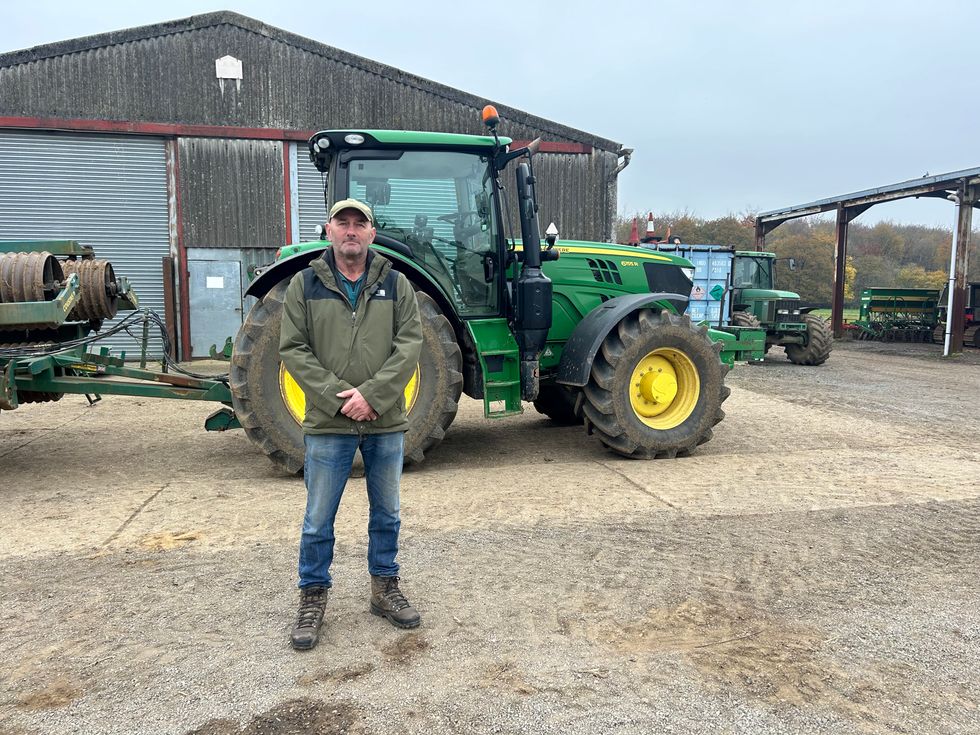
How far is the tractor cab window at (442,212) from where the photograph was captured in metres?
5.54

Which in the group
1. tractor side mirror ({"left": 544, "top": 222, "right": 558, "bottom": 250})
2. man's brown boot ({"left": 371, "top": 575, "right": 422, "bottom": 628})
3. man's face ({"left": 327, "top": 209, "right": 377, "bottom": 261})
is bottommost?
man's brown boot ({"left": 371, "top": 575, "right": 422, "bottom": 628})

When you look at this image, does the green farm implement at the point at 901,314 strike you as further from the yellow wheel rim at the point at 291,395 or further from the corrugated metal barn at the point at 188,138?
the yellow wheel rim at the point at 291,395

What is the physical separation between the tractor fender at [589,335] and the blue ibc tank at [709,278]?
949 cm

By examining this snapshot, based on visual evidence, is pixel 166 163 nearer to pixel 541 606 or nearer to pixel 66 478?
pixel 66 478

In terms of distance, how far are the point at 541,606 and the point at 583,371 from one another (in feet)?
9.04

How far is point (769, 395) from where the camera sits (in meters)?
9.91

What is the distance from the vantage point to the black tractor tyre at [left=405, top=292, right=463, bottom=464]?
17.5 feet

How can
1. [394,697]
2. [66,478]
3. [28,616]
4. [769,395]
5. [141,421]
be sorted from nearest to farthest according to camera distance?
[394,697]
[28,616]
[66,478]
[141,421]
[769,395]

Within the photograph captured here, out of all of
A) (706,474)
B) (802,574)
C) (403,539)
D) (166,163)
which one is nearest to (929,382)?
(706,474)

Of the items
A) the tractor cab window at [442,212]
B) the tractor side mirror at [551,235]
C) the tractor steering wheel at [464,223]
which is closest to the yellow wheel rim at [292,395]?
the tractor cab window at [442,212]

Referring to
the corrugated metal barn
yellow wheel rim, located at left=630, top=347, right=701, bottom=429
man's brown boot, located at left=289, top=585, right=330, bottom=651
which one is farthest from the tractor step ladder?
the corrugated metal barn

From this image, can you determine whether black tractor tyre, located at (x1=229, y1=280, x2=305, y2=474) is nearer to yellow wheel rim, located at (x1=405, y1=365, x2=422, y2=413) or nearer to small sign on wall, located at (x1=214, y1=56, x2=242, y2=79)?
yellow wheel rim, located at (x1=405, y1=365, x2=422, y2=413)

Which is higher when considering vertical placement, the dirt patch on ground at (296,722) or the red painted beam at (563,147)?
the red painted beam at (563,147)

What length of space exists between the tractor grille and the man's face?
44.1ft
